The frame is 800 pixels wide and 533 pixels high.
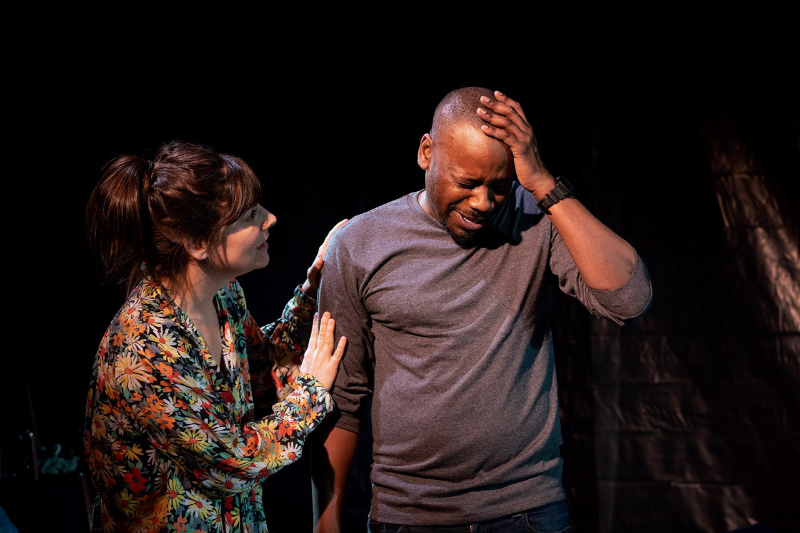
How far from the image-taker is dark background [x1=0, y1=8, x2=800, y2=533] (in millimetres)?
2871

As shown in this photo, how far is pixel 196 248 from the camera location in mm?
1619

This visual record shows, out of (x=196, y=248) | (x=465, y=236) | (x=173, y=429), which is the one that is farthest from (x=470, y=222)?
(x=173, y=429)

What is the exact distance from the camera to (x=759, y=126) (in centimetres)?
287

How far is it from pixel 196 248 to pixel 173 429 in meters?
0.40

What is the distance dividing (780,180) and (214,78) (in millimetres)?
2339

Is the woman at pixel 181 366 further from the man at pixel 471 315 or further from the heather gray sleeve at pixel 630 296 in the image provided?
the heather gray sleeve at pixel 630 296

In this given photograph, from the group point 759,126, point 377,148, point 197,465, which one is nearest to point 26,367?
point 377,148

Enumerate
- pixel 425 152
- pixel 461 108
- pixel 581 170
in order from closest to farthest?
pixel 461 108
pixel 425 152
pixel 581 170

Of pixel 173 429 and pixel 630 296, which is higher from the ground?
pixel 630 296

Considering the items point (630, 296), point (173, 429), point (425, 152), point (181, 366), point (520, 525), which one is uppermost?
point (425, 152)

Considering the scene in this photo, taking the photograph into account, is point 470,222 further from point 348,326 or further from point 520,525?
point 520,525

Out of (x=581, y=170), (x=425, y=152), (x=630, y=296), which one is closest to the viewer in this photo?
(x=630, y=296)

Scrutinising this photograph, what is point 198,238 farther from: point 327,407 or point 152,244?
point 327,407

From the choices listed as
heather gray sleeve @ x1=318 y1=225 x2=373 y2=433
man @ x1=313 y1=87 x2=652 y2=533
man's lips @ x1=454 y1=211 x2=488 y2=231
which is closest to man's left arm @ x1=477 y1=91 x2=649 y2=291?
man @ x1=313 y1=87 x2=652 y2=533
